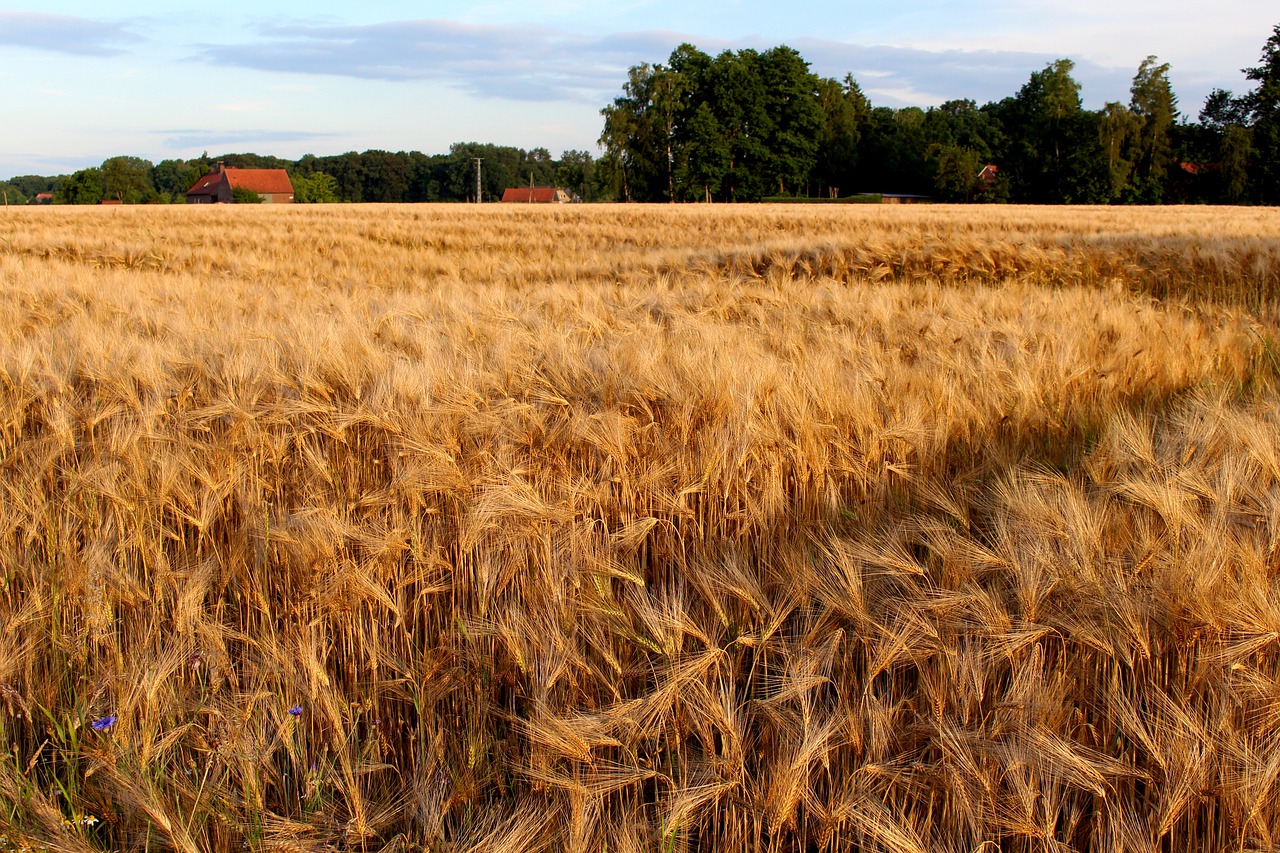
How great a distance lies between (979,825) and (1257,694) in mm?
459

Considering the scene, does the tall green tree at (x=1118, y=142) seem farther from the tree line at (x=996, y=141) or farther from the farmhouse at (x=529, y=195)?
the farmhouse at (x=529, y=195)

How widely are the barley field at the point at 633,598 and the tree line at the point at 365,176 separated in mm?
77334

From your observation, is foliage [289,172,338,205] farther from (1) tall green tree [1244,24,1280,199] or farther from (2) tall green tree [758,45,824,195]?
(1) tall green tree [1244,24,1280,199]

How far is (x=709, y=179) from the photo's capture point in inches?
2368

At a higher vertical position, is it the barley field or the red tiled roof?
the red tiled roof

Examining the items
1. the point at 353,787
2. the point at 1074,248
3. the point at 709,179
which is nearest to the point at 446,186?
the point at 709,179

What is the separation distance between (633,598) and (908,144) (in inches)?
3074

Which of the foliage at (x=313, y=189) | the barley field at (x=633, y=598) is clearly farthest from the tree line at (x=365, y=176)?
the barley field at (x=633, y=598)

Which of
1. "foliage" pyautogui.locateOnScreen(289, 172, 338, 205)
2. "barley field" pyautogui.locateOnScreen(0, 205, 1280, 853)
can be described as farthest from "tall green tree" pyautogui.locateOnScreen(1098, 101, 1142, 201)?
"foliage" pyautogui.locateOnScreen(289, 172, 338, 205)

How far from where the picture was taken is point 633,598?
5.59ft

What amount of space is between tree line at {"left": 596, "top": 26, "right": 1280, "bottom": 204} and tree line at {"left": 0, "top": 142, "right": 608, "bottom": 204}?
16.5 m

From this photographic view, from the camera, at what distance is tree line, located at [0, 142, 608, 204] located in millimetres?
78000

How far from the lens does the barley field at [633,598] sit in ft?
4.19

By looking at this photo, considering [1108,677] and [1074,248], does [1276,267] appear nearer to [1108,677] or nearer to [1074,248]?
[1074,248]
